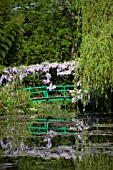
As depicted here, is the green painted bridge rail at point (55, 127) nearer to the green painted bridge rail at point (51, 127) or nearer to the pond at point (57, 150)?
the green painted bridge rail at point (51, 127)

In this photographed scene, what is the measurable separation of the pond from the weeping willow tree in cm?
206

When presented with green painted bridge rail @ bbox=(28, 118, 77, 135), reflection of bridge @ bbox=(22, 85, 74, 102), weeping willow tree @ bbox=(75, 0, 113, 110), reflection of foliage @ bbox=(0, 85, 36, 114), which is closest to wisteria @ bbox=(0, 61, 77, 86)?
reflection of bridge @ bbox=(22, 85, 74, 102)

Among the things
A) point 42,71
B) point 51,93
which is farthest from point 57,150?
point 42,71

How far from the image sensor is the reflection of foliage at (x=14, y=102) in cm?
2442

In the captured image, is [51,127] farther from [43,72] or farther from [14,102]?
[43,72]

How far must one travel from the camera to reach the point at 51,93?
94.6 ft

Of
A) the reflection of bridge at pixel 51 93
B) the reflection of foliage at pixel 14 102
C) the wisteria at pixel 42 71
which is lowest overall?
the reflection of bridge at pixel 51 93

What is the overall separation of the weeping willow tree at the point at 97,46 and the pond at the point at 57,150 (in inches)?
81.1

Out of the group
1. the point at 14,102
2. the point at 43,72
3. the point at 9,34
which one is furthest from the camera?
the point at 9,34

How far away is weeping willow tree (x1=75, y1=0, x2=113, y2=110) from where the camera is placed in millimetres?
18297

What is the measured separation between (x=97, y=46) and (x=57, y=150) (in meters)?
6.94

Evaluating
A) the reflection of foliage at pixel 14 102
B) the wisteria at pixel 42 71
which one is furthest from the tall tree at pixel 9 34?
the reflection of foliage at pixel 14 102

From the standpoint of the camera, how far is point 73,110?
2622 centimetres

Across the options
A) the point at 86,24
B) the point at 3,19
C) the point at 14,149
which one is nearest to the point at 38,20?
the point at 3,19
